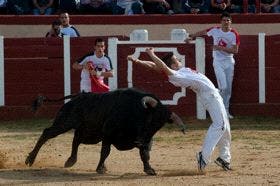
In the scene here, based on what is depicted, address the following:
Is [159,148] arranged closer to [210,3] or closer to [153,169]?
[153,169]

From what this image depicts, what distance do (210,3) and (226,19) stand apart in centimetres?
253

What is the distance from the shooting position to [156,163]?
36.2ft

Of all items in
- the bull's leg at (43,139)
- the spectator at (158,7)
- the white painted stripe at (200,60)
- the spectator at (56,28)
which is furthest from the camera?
the spectator at (158,7)

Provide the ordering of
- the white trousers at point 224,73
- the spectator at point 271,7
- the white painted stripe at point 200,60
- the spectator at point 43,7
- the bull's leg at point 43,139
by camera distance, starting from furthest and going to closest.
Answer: the spectator at point 271,7 → the spectator at point 43,7 → the white painted stripe at point 200,60 → the white trousers at point 224,73 → the bull's leg at point 43,139

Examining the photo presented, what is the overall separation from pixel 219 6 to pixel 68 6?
8.32 ft

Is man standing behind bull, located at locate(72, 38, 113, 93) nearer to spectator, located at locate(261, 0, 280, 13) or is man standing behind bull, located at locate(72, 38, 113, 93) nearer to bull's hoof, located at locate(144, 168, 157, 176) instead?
bull's hoof, located at locate(144, 168, 157, 176)

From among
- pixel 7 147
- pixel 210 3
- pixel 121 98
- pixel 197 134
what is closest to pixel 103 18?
pixel 210 3

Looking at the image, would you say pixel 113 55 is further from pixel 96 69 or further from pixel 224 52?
pixel 96 69

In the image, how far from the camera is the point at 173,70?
32.2 ft

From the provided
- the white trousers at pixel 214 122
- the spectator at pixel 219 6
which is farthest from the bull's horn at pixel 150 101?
the spectator at pixel 219 6

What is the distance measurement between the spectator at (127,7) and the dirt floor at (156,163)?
342 cm

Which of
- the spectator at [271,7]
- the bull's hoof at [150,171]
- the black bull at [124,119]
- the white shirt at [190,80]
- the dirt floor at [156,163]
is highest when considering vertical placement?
the spectator at [271,7]

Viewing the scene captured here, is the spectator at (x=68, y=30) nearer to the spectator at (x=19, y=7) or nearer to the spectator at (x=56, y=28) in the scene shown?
the spectator at (x=56, y=28)

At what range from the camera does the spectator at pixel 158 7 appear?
56.4ft
